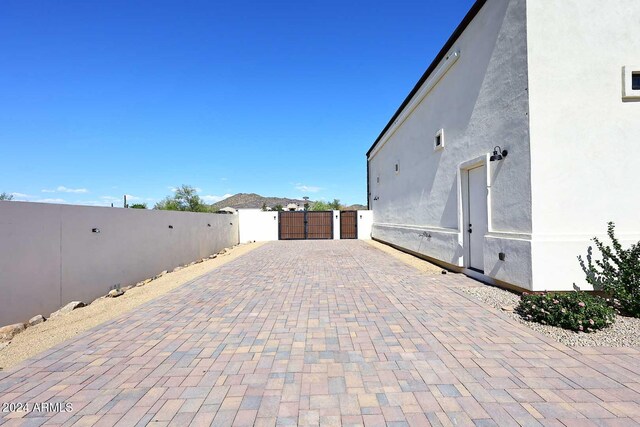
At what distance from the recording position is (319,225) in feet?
78.4

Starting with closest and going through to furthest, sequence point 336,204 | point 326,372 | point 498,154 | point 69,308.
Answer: point 326,372 < point 69,308 < point 498,154 < point 336,204

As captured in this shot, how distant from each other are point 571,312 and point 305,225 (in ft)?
66.4

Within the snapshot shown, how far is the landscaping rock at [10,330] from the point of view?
4.34 meters

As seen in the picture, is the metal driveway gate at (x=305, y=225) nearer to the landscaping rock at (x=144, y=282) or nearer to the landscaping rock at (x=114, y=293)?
the landscaping rock at (x=144, y=282)

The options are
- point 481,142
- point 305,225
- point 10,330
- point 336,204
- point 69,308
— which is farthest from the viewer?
point 336,204

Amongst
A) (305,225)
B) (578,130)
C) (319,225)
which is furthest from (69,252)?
(319,225)

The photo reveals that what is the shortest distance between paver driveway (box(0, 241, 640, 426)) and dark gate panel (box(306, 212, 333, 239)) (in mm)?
18366

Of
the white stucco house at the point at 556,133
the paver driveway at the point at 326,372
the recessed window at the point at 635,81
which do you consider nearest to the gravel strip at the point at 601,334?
the paver driveway at the point at 326,372

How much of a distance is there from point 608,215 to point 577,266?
1121 millimetres

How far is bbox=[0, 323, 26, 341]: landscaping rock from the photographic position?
4337mm

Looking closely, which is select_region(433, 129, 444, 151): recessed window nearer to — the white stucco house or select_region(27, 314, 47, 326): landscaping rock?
the white stucco house

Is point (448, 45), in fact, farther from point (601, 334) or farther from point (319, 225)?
point (319, 225)

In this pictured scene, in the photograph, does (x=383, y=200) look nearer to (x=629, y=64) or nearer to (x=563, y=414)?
(x=629, y=64)

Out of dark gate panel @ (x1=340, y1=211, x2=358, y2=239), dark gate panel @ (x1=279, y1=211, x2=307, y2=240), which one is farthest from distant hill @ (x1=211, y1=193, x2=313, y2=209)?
dark gate panel @ (x1=340, y1=211, x2=358, y2=239)
